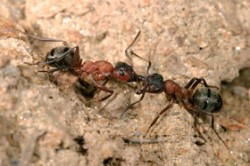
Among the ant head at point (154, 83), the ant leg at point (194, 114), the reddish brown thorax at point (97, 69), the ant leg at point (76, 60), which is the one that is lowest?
the ant leg at point (194, 114)

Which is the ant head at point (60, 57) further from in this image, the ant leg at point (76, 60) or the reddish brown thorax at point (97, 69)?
the reddish brown thorax at point (97, 69)

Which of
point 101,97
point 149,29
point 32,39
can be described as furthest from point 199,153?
point 32,39

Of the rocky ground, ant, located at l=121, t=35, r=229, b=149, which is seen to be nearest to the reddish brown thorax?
the rocky ground

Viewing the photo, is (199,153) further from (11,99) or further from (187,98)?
(11,99)

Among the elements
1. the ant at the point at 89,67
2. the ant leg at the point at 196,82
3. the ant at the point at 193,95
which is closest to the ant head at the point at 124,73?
the ant at the point at 89,67

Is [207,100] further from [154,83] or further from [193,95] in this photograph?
[154,83]
